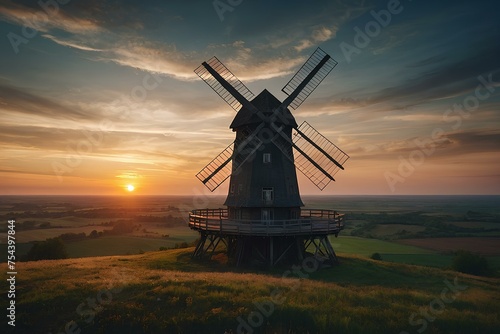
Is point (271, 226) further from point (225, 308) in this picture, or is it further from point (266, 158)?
point (225, 308)

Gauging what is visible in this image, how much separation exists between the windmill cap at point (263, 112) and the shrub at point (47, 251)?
2556 cm

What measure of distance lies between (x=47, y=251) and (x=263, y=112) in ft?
96.9

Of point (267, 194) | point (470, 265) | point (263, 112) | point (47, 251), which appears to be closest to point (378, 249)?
point (470, 265)

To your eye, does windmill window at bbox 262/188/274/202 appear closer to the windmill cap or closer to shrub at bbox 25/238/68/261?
the windmill cap

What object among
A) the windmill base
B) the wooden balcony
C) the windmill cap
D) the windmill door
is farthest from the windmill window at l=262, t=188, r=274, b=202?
the windmill cap

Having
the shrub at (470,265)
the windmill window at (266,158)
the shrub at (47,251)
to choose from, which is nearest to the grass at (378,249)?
the shrub at (470,265)

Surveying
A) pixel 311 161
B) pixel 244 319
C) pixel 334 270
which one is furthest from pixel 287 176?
pixel 244 319

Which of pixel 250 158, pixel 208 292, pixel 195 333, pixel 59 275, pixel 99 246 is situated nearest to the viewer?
pixel 195 333

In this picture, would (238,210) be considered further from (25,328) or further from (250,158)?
(25,328)

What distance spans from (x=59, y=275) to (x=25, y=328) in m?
7.15

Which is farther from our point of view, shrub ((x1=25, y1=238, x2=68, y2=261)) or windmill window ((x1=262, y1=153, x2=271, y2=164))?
shrub ((x1=25, y1=238, x2=68, y2=261))

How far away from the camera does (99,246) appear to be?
5634 centimetres

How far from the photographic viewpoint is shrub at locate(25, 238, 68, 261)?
35312mm

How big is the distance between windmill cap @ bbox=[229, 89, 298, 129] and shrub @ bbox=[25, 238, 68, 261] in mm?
25558
